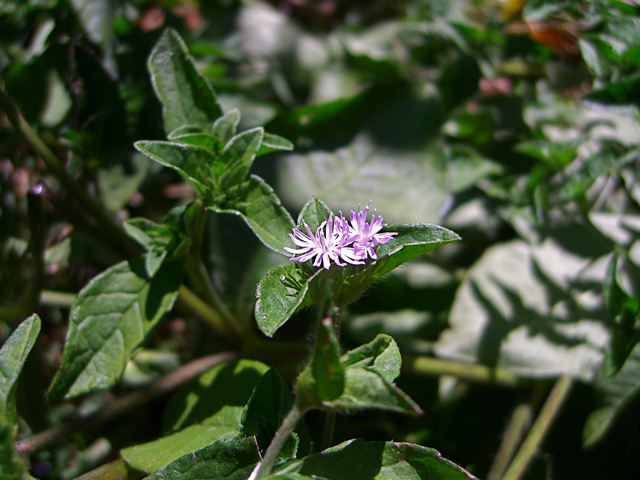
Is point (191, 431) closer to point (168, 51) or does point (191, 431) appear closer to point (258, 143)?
point (258, 143)

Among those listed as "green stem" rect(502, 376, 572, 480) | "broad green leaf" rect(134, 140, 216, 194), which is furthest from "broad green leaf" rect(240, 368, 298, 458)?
"green stem" rect(502, 376, 572, 480)

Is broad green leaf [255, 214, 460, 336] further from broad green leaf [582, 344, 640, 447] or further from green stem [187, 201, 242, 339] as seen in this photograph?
broad green leaf [582, 344, 640, 447]

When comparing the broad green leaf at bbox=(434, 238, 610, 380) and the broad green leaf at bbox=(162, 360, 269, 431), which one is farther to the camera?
the broad green leaf at bbox=(434, 238, 610, 380)

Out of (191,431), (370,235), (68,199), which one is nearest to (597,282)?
→ (370,235)

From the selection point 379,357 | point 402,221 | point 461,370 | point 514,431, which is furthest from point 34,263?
point 514,431

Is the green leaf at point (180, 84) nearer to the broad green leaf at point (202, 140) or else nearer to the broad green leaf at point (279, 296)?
the broad green leaf at point (202, 140)
